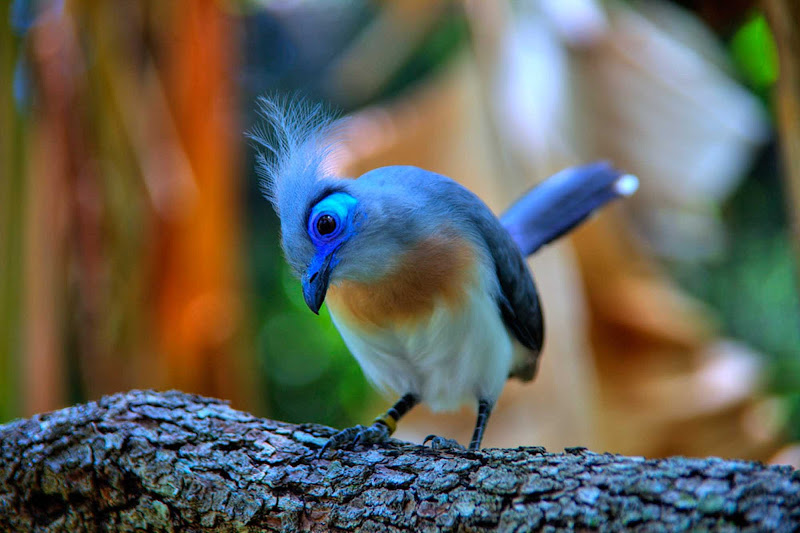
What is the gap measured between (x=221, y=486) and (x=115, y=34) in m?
3.63

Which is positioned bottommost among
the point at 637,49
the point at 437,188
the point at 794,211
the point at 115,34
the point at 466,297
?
the point at 466,297

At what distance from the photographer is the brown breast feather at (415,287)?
8.16ft

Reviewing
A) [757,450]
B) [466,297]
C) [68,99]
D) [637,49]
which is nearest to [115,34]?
[68,99]

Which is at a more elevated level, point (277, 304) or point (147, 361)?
point (277, 304)

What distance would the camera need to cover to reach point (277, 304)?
726 cm

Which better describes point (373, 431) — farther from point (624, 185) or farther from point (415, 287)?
point (624, 185)

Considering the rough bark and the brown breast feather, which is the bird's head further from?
the rough bark

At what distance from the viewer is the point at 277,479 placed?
6.65 feet

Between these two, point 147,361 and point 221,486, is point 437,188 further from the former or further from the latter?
point 147,361

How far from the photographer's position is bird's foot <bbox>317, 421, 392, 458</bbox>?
86.0 inches

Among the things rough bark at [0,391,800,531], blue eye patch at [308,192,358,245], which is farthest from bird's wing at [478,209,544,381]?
rough bark at [0,391,800,531]

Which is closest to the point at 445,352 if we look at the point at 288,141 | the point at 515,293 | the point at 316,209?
the point at 515,293

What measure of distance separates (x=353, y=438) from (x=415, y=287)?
550 millimetres

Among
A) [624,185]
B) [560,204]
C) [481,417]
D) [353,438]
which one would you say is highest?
[624,185]
